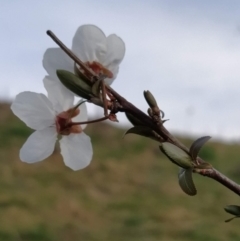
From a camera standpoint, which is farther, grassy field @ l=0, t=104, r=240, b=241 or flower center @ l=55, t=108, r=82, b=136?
grassy field @ l=0, t=104, r=240, b=241

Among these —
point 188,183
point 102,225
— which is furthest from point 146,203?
point 188,183

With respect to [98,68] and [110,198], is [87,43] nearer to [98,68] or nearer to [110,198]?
[98,68]

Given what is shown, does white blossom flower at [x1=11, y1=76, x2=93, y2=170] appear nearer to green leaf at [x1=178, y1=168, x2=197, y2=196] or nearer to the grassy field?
green leaf at [x1=178, y1=168, x2=197, y2=196]

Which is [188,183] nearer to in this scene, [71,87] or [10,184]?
[71,87]

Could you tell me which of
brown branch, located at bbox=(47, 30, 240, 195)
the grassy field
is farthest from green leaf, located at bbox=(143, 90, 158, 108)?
the grassy field

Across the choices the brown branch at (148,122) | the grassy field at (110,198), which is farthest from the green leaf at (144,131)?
the grassy field at (110,198)

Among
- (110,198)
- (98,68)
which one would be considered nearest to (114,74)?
(98,68)
